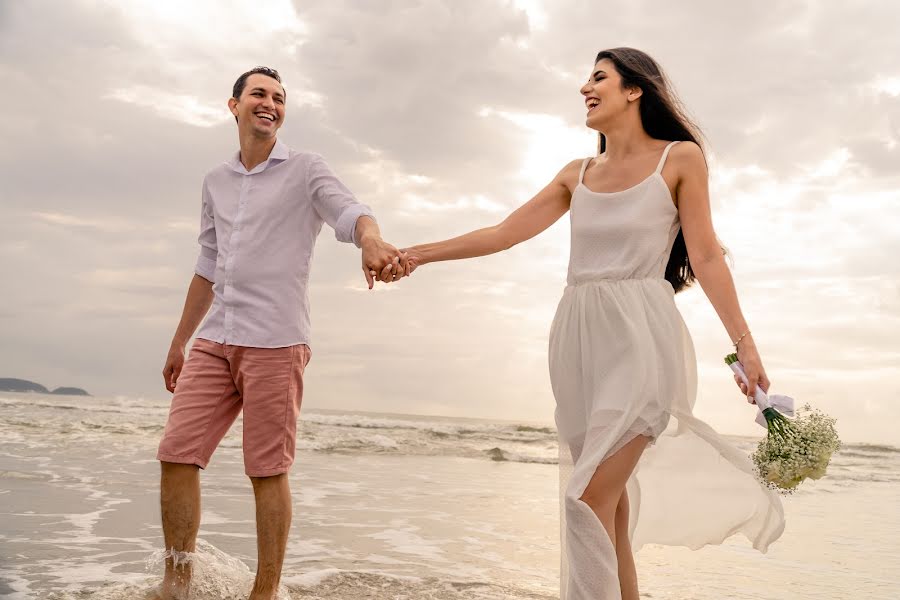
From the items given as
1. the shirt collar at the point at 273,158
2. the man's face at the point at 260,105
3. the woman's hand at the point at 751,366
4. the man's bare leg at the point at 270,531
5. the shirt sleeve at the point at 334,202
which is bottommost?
the man's bare leg at the point at 270,531

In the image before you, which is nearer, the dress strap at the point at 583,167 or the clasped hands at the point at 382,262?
the dress strap at the point at 583,167

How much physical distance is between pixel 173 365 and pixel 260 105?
131cm

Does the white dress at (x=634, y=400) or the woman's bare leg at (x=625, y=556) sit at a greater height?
the white dress at (x=634, y=400)

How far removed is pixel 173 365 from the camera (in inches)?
150

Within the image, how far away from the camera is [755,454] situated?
2.68m

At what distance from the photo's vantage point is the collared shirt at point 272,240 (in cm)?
328

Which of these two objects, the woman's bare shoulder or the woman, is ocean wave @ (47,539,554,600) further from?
the woman's bare shoulder

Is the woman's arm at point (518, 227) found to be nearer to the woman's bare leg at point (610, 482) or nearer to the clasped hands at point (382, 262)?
the clasped hands at point (382, 262)

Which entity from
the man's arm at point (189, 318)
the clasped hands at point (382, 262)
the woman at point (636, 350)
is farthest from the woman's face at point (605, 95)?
the man's arm at point (189, 318)

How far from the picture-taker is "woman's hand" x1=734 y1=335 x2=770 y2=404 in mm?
2545

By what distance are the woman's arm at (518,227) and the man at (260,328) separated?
0.65 feet

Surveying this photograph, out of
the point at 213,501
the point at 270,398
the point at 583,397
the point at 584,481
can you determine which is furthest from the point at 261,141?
the point at 213,501

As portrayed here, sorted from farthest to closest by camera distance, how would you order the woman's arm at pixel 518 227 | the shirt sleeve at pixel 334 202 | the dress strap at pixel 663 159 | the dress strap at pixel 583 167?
1. the shirt sleeve at pixel 334 202
2. the woman's arm at pixel 518 227
3. the dress strap at pixel 583 167
4. the dress strap at pixel 663 159

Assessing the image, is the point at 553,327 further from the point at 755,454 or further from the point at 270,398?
the point at 270,398
